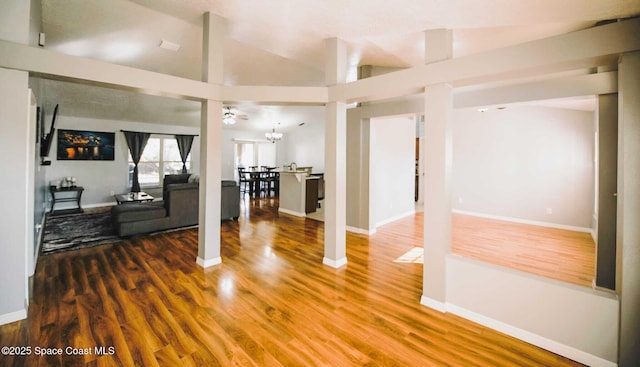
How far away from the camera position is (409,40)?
3.30 metres

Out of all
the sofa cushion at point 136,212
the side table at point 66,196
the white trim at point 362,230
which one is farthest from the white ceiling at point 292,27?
the white trim at point 362,230

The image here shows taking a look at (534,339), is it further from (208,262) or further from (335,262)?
(208,262)

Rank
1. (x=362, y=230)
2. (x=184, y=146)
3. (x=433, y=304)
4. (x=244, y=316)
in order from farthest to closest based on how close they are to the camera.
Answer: (x=184, y=146), (x=362, y=230), (x=433, y=304), (x=244, y=316)

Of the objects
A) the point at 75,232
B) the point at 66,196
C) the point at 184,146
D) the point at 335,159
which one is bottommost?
the point at 75,232

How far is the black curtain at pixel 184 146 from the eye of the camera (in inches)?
354

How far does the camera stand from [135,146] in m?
7.93

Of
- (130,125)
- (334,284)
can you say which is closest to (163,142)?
(130,125)

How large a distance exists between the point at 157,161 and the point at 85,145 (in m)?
1.88

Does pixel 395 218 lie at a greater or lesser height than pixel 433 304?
greater

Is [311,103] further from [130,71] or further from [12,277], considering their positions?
[12,277]

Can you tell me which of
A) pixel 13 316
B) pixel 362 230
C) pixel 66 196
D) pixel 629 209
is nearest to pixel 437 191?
pixel 629 209

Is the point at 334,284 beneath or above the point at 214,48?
beneath

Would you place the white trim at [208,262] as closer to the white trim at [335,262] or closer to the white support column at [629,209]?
the white trim at [335,262]

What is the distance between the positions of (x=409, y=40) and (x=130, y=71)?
10.5ft
